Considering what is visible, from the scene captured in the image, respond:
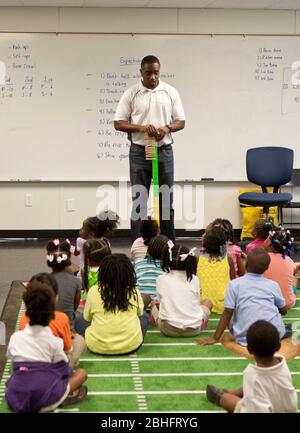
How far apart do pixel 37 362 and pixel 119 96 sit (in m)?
5.11

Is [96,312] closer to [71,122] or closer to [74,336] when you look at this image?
[74,336]

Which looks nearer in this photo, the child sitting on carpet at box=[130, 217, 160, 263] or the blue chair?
the child sitting on carpet at box=[130, 217, 160, 263]

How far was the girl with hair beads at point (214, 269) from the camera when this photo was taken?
5.21 meters

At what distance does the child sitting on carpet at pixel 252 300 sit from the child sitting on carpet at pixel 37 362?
1.20m

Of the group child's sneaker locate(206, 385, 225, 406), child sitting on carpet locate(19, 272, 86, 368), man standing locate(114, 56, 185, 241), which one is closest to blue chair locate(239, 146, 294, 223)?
man standing locate(114, 56, 185, 241)

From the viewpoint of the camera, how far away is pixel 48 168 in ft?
27.1

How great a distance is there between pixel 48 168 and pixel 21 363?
16.3ft

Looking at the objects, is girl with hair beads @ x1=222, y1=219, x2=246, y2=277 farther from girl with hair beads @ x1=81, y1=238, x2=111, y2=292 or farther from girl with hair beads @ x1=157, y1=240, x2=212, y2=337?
girl with hair beads @ x1=81, y1=238, x2=111, y2=292

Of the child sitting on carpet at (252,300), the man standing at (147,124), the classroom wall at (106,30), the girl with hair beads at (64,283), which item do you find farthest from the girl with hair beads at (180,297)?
the classroom wall at (106,30)

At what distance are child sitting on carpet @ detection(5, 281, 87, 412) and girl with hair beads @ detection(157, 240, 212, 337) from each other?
128 centimetres

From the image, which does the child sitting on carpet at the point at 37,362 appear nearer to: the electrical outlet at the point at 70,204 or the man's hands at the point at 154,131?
the man's hands at the point at 154,131

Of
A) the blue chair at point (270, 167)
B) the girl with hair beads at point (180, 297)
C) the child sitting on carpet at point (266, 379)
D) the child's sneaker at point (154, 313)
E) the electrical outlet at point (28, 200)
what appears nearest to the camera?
the child sitting on carpet at point (266, 379)

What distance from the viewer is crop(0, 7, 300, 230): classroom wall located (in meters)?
8.06
